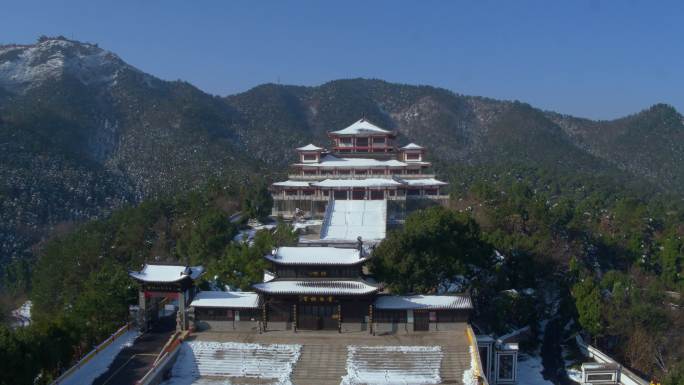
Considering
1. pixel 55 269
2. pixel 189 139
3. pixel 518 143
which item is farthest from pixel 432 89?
pixel 55 269

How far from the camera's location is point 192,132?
10962 cm

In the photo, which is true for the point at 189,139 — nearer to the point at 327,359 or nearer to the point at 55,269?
the point at 55,269

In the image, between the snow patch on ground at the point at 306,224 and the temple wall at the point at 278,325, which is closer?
the temple wall at the point at 278,325

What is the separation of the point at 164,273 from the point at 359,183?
1899 centimetres

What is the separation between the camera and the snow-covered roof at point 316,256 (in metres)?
24.6

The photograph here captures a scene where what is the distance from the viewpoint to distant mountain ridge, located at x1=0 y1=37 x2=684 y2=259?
79.4 meters

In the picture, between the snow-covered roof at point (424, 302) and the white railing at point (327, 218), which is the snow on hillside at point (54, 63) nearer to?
the white railing at point (327, 218)

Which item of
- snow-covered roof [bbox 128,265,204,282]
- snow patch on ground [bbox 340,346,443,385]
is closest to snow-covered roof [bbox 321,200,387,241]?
snow-covered roof [bbox 128,265,204,282]

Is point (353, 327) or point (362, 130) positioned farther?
point (362, 130)

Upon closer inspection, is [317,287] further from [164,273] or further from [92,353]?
[92,353]

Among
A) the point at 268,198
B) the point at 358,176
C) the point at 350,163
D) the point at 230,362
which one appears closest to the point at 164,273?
the point at 230,362

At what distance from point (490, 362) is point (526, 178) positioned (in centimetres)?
5847

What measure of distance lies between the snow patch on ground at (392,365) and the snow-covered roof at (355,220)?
10.7 m

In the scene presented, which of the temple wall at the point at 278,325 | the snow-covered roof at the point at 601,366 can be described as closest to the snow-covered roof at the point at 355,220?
the temple wall at the point at 278,325
